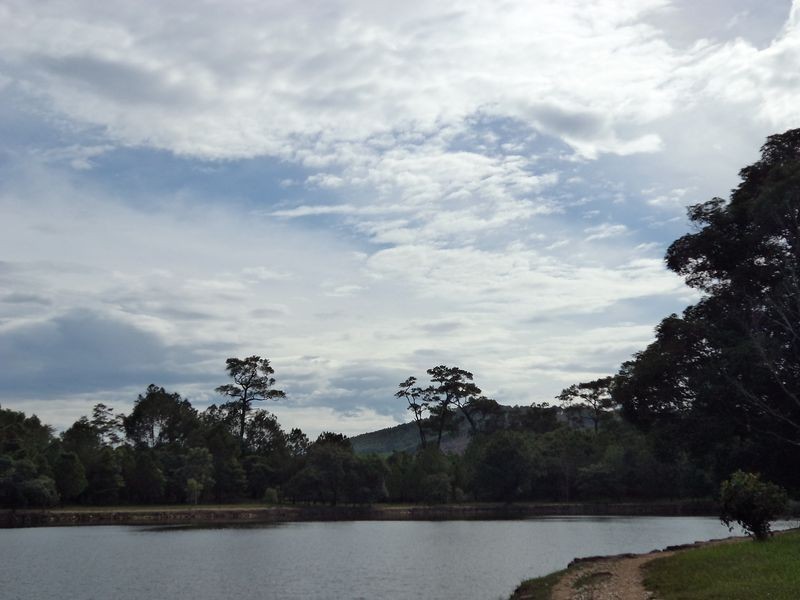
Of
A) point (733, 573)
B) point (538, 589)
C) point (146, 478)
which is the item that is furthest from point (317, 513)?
point (733, 573)

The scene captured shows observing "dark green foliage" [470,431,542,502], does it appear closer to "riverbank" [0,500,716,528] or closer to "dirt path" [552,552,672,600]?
"riverbank" [0,500,716,528]

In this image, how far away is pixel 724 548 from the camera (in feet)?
92.7

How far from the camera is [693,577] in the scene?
76.7 feet

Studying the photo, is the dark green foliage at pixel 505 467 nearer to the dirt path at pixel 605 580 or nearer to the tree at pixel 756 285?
the tree at pixel 756 285

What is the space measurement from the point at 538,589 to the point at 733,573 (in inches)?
305

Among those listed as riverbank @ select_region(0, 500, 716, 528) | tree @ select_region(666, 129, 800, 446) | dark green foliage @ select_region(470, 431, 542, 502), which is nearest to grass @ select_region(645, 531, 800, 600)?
tree @ select_region(666, 129, 800, 446)

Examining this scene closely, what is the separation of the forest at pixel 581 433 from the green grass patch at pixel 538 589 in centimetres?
1539

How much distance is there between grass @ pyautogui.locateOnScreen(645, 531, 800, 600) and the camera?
19391 millimetres

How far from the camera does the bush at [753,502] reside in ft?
90.4

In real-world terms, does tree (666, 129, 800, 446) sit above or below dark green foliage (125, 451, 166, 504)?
above

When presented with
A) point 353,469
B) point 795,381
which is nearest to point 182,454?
point 353,469

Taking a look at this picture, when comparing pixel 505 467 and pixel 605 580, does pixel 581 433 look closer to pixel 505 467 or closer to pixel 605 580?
pixel 505 467

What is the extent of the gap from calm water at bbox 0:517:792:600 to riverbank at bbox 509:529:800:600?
4752mm

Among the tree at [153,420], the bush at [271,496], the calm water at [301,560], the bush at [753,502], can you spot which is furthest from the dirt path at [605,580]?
the tree at [153,420]
